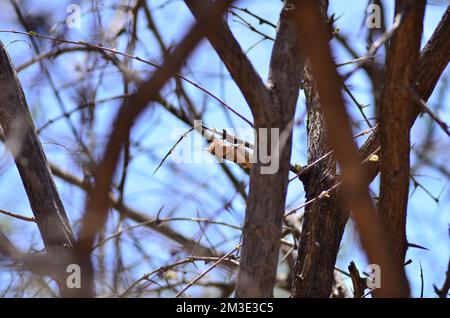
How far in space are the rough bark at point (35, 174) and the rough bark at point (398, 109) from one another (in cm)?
117

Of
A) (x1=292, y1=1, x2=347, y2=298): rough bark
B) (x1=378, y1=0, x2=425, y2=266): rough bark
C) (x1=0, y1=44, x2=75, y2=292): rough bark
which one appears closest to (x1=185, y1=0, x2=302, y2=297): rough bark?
(x1=378, y1=0, x2=425, y2=266): rough bark

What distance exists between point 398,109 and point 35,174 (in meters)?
1.37

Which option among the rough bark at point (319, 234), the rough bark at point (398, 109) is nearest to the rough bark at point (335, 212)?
the rough bark at point (319, 234)

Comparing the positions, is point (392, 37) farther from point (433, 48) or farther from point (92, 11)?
point (92, 11)

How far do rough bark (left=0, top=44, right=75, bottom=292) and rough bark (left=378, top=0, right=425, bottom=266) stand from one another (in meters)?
1.17

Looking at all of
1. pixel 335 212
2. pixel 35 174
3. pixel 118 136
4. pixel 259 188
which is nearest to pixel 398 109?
pixel 259 188

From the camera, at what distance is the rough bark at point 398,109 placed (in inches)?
76.7

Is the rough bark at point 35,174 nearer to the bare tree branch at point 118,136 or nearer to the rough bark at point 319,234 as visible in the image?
the rough bark at point 319,234

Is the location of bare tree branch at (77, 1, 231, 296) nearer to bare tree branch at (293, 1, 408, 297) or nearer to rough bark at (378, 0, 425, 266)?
bare tree branch at (293, 1, 408, 297)

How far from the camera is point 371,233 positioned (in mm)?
1692

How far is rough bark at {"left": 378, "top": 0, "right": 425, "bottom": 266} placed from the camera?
195 cm

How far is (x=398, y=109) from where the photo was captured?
201cm
